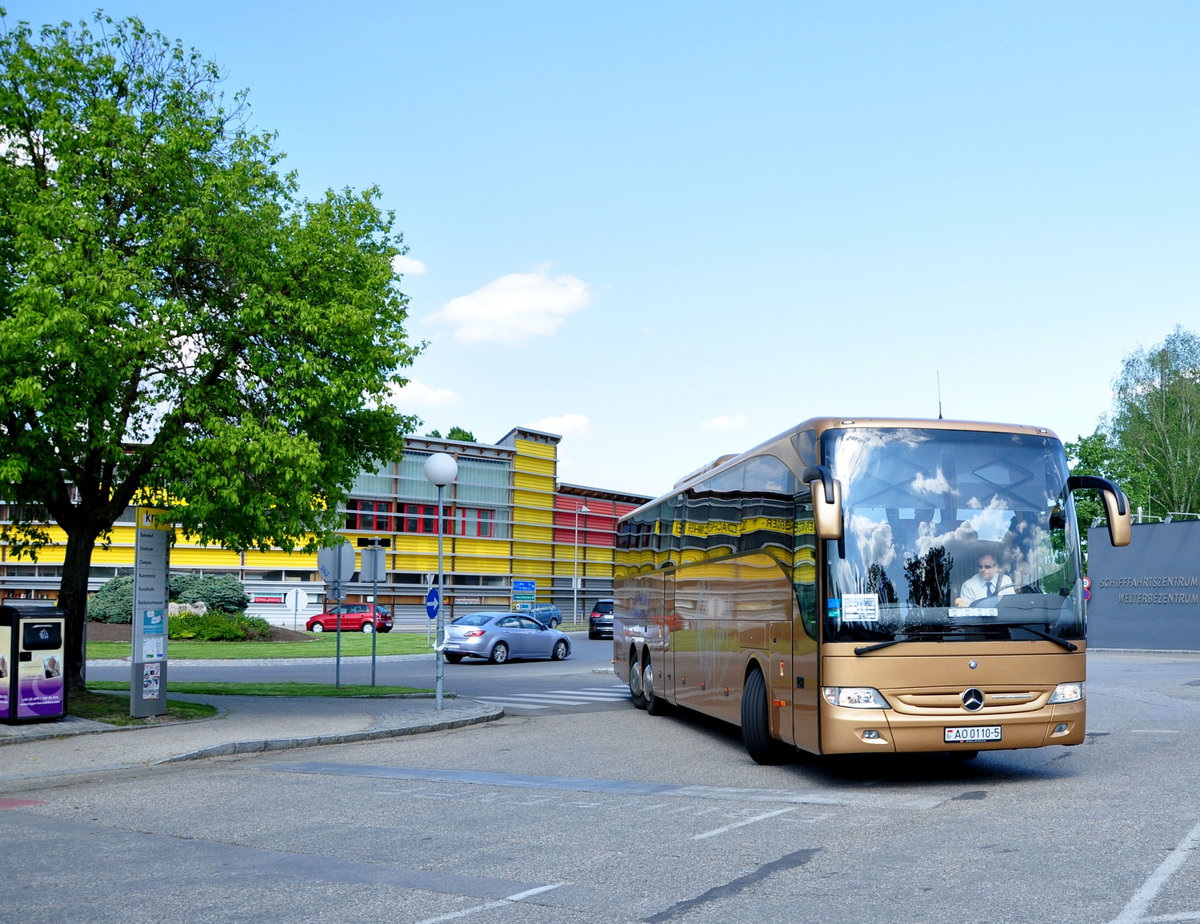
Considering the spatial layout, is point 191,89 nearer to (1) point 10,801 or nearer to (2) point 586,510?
(1) point 10,801

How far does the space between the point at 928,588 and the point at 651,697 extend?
8614 millimetres

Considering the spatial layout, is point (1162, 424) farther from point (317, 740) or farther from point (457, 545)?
point (317, 740)

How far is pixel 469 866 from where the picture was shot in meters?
7.00

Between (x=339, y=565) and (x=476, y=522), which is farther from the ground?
(x=476, y=522)

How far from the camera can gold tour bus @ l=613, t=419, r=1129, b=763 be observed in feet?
32.3

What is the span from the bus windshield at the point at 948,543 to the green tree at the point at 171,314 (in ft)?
23.8

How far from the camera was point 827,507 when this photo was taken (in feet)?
31.4

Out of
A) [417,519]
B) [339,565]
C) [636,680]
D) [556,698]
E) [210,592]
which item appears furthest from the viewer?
[417,519]

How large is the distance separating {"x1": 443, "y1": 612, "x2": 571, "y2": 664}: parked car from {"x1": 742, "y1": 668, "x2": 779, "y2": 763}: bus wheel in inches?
847

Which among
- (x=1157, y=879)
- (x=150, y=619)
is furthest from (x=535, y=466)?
(x=1157, y=879)

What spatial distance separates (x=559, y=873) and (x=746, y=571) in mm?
5899

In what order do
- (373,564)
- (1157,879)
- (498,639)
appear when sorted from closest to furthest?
1. (1157,879)
2. (373,564)
3. (498,639)

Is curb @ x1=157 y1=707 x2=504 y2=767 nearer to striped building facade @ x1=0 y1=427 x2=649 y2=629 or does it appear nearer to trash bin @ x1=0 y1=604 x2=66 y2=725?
trash bin @ x1=0 y1=604 x2=66 y2=725

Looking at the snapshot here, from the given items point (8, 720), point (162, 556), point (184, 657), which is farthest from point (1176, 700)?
point (184, 657)
